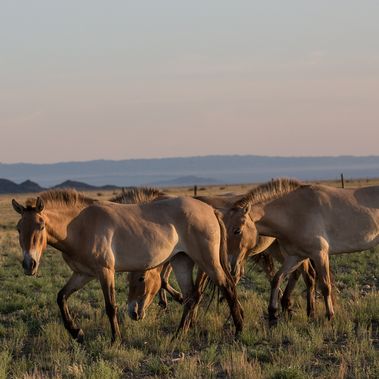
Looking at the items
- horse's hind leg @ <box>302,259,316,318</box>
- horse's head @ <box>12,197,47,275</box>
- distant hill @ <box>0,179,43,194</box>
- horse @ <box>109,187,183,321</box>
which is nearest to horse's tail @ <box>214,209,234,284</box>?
horse @ <box>109,187,183,321</box>

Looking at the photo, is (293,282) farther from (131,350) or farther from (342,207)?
(131,350)

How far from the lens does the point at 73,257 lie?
823 cm

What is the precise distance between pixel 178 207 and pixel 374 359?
312 cm

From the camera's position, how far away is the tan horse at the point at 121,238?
8.09m

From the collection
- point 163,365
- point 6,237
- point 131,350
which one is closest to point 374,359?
point 163,365

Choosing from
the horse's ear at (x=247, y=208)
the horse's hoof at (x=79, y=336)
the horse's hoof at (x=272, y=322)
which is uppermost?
the horse's ear at (x=247, y=208)

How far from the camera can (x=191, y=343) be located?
8.15 metres

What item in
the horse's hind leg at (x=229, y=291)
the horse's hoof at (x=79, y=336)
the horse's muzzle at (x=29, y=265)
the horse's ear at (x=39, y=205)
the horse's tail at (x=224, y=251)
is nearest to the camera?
the horse's muzzle at (x=29, y=265)

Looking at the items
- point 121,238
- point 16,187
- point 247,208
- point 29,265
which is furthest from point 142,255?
point 16,187

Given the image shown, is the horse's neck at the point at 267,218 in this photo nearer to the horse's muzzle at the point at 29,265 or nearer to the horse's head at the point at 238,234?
the horse's head at the point at 238,234

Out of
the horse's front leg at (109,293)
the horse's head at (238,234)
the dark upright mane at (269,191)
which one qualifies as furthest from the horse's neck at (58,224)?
the dark upright mane at (269,191)

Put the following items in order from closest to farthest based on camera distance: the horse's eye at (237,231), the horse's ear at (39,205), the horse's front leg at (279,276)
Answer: the horse's ear at (39,205)
the horse's front leg at (279,276)
the horse's eye at (237,231)

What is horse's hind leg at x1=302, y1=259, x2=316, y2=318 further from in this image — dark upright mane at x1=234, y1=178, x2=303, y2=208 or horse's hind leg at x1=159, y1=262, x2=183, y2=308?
horse's hind leg at x1=159, y1=262, x2=183, y2=308

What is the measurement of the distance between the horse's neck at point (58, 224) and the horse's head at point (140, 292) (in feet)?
4.08
